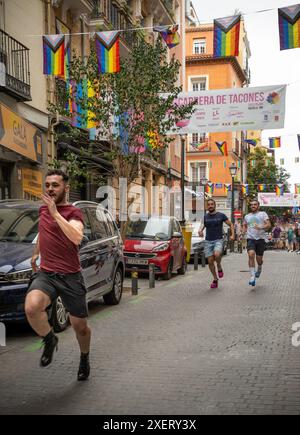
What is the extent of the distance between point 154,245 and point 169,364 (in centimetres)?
890

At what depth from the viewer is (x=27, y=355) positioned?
248 inches

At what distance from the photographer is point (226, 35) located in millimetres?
12242

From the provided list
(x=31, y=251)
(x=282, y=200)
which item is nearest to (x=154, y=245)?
(x=31, y=251)

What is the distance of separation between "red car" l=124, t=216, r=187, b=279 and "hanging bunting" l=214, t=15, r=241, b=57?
4718 mm

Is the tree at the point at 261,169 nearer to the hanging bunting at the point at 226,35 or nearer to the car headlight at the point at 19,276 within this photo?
the hanging bunting at the point at 226,35

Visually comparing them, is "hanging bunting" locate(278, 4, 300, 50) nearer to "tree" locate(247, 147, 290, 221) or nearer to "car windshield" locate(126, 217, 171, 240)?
"car windshield" locate(126, 217, 171, 240)

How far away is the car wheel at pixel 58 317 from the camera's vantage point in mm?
7408

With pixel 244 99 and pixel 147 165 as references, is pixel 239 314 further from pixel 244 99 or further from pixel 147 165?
pixel 147 165

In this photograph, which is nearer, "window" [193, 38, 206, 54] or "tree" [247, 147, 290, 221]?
"window" [193, 38, 206, 54]

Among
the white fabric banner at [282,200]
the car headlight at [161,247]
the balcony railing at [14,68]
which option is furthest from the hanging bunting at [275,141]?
the car headlight at [161,247]

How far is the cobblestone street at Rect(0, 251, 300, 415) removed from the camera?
4.46 metres

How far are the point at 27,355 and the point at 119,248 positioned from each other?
13.4ft

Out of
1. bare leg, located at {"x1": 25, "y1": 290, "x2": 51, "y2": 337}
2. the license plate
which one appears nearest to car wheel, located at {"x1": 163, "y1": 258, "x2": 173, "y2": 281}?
the license plate
